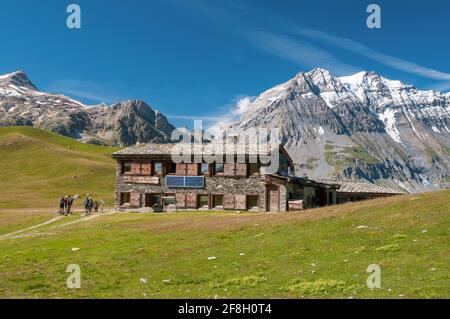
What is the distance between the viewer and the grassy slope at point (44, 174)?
11256 cm

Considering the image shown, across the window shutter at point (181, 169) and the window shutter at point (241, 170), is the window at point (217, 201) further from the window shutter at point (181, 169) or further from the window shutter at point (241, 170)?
the window shutter at point (181, 169)

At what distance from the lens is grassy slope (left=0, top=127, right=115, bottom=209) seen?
4432 inches

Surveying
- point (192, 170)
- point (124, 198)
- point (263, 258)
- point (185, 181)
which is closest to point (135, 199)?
point (124, 198)

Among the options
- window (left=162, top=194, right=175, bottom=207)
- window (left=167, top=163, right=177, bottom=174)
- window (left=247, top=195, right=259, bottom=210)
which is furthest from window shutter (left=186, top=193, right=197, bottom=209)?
window (left=247, top=195, right=259, bottom=210)

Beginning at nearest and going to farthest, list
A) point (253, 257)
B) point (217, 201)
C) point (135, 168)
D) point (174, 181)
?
point (253, 257) → point (217, 201) → point (174, 181) → point (135, 168)

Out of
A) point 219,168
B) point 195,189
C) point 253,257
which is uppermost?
point 219,168

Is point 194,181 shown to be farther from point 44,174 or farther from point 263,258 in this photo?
point 44,174

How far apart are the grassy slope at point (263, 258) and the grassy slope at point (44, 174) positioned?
67.4m

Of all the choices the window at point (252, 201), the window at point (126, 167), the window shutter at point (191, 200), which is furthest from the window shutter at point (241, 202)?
the window at point (126, 167)

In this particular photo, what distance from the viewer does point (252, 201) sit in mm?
69062

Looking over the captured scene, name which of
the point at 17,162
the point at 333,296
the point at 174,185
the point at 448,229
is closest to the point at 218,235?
the point at 448,229

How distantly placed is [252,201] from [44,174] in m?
94.1

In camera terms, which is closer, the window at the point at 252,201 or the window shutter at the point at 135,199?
the window at the point at 252,201
